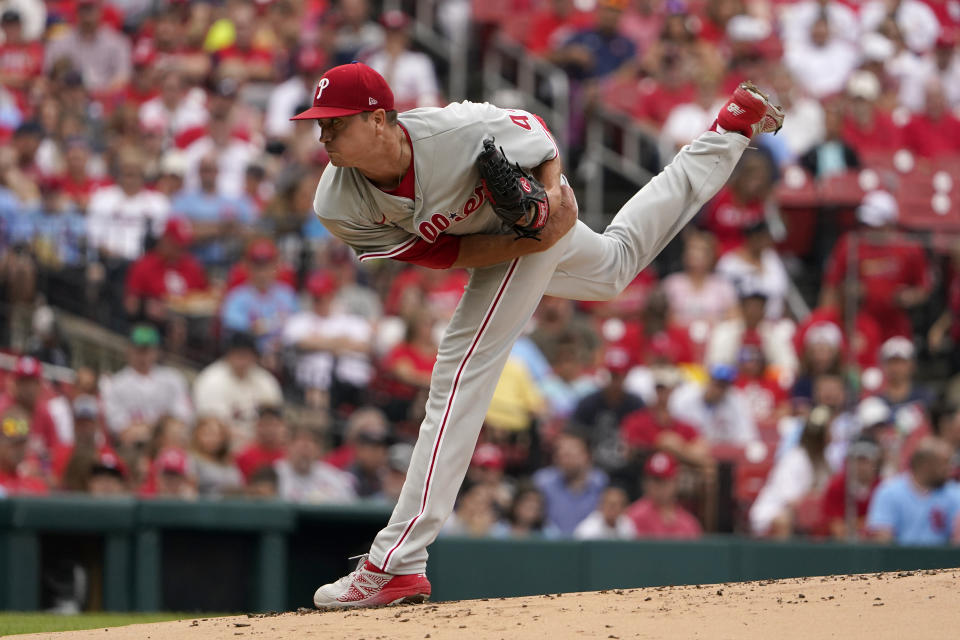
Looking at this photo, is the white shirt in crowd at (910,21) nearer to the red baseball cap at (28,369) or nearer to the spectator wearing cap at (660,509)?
the spectator wearing cap at (660,509)

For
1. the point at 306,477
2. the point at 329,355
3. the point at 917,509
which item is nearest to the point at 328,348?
the point at 329,355

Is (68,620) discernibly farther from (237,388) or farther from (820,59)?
(820,59)

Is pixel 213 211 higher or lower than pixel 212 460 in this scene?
higher

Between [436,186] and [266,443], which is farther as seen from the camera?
[266,443]

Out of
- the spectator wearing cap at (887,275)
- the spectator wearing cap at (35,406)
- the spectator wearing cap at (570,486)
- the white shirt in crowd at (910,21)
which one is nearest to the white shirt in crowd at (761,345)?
the spectator wearing cap at (887,275)

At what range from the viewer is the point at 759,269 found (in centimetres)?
1123

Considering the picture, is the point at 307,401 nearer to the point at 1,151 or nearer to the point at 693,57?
the point at 1,151

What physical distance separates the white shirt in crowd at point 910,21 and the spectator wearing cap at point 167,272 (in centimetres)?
736

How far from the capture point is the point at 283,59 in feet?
45.4

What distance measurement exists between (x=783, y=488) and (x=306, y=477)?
2851 mm

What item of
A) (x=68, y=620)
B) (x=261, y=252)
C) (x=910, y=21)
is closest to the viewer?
(x=68, y=620)

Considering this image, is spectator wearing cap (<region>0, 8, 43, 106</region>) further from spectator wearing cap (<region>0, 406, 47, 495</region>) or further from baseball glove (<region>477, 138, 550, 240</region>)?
baseball glove (<region>477, 138, 550, 240</region>)


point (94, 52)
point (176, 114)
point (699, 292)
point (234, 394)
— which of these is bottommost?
point (234, 394)

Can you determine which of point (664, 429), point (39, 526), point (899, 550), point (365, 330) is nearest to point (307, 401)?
point (365, 330)
